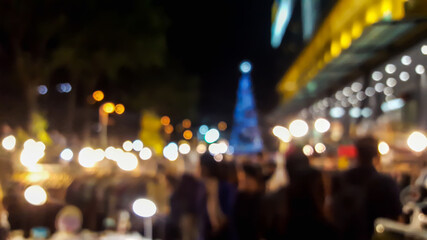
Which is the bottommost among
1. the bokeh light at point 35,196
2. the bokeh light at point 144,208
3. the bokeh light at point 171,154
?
the bokeh light at point 144,208

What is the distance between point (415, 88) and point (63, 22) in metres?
13.4

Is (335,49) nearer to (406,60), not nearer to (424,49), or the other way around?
(424,49)

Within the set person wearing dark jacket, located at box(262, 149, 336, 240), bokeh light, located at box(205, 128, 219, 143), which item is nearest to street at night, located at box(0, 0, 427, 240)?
person wearing dark jacket, located at box(262, 149, 336, 240)

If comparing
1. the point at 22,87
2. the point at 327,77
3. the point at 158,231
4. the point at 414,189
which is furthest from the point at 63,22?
the point at 414,189

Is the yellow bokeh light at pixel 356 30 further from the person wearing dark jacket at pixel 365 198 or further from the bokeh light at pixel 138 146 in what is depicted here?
the bokeh light at pixel 138 146

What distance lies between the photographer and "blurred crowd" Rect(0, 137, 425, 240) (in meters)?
5.11

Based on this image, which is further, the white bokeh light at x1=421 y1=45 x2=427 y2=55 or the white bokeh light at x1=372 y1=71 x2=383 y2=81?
the white bokeh light at x1=372 y1=71 x2=383 y2=81

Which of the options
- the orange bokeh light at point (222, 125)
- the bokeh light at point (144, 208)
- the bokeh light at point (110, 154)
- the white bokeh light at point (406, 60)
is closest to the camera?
the bokeh light at point (144, 208)

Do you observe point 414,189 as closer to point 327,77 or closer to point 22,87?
point 327,77

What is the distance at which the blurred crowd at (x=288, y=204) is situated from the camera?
5.11 m

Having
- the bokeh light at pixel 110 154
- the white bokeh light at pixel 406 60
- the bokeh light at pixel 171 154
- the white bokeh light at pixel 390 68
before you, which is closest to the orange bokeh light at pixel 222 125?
the bokeh light at pixel 171 154

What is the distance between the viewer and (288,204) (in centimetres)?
516

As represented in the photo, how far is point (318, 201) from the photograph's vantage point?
509 cm

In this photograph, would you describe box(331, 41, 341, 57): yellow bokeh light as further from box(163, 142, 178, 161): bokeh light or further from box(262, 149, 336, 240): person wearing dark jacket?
box(163, 142, 178, 161): bokeh light
